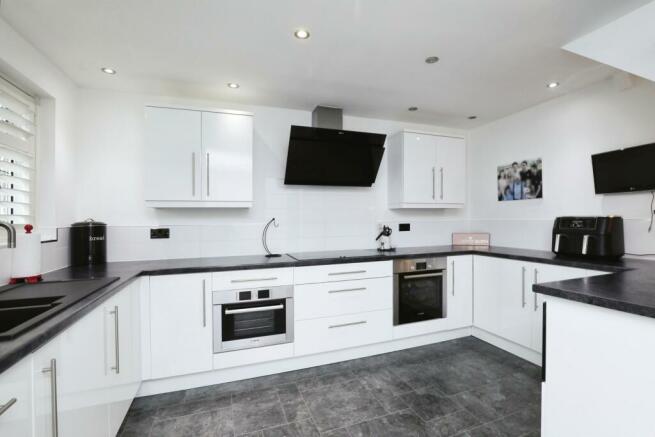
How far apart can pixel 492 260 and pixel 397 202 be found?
106 centimetres

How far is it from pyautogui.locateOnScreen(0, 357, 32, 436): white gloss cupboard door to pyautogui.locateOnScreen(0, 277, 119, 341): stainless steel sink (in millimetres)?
202

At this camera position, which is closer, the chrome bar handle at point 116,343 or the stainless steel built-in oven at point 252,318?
the chrome bar handle at point 116,343

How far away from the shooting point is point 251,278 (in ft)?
7.27

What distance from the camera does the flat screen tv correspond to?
6.90 ft

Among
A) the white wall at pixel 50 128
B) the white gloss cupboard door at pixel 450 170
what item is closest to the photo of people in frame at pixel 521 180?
the white gloss cupboard door at pixel 450 170

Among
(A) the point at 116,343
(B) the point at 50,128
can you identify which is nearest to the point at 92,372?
(A) the point at 116,343

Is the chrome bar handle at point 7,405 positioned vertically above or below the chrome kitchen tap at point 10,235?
below

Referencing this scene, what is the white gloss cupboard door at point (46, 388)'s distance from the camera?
0.87 meters

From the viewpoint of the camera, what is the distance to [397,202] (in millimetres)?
3184

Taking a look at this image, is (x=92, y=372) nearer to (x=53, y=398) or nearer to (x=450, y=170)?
(x=53, y=398)

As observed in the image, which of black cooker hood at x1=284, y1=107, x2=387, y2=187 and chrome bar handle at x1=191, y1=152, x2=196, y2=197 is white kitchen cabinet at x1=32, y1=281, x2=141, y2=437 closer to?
chrome bar handle at x1=191, y1=152, x2=196, y2=197

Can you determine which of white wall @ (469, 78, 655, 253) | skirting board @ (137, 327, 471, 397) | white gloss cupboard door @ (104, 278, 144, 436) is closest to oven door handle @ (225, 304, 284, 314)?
skirting board @ (137, 327, 471, 397)

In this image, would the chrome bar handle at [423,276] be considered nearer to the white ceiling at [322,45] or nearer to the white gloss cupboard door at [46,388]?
the white ceiling at [322,45]

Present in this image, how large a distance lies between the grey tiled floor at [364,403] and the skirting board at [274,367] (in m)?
0.05
